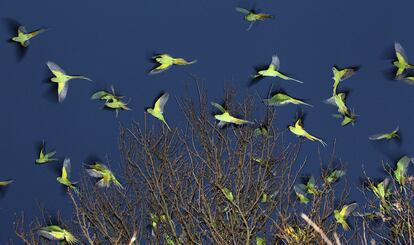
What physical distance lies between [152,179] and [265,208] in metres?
1.52

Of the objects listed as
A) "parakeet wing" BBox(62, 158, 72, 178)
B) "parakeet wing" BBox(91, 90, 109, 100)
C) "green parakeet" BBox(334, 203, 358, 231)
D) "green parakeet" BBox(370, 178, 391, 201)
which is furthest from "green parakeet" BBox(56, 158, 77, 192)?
"green parakeet" BBox(370, 178, 391, 201)

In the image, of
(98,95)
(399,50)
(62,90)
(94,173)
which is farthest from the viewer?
(94,173)

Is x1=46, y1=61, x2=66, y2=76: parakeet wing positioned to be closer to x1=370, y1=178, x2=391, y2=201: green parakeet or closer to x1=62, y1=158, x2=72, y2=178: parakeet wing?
x1=62, y1=158, x2=72, y2=178: parakeet wing

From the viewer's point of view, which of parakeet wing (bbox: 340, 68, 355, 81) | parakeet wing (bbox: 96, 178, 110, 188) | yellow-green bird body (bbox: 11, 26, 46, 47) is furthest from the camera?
parakeet wing (bbox: 96, 178, 110, 188)

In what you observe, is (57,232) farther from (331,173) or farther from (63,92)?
(331,173)

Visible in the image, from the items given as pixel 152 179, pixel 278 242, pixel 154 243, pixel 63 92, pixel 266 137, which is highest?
pixel 63 92

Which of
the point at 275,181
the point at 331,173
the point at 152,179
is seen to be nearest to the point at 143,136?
the point at 152,179

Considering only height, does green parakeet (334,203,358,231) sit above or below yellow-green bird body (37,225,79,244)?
below

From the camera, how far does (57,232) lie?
605 cm

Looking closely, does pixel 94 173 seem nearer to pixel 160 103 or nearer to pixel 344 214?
pixel 160 103

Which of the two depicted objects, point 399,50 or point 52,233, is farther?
point 52,233

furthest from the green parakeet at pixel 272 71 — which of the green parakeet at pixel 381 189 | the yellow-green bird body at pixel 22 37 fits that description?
the yellow-green bird body at pixel 22 37

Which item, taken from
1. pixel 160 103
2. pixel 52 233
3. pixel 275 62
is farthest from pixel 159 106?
pixel 52 233

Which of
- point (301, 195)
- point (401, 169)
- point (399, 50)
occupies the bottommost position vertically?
point (301, 195)
